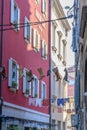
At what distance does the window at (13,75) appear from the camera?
62.1 ft

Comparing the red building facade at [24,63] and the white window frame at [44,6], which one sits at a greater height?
the white window frame at [44,6]

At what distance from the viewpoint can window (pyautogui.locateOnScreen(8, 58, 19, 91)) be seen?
18.9 m

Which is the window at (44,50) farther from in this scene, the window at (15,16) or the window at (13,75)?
the window at (13,75)

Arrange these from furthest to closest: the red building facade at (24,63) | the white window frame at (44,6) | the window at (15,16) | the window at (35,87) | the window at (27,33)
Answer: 1. the white window frame at (44,6)
2. the window at (35,87)
3. the window at (27,33)
4. the window at (15,16)
5. the red building facade at (24,63)

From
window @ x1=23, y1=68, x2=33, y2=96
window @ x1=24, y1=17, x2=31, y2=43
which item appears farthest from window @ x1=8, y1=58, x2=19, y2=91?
window @ x1=24, y1=17, x2=31, y2=43

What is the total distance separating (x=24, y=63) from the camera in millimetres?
21875

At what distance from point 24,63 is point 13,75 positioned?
231 cm

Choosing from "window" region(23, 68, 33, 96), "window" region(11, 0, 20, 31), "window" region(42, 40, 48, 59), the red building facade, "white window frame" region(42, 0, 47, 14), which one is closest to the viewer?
the red building facade

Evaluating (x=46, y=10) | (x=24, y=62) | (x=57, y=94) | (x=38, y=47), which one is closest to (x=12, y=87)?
(x=24, y=62)

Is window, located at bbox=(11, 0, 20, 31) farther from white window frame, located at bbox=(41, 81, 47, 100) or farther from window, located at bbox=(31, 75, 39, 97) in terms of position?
white window frame, located at bbox=(41, 81, 47, 100)

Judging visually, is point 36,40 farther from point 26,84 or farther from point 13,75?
point 13,75

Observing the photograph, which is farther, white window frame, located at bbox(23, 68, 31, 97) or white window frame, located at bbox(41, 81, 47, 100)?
white window frame, located at bbox(41, 81, 47, 100)

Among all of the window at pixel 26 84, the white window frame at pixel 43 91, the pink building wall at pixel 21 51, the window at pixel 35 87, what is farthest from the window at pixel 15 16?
the white window frame at pixel 43 91

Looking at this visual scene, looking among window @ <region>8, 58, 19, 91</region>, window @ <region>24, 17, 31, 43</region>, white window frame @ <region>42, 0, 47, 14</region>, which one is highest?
white window frame @ <region>42, 0, 47, 14</region>
